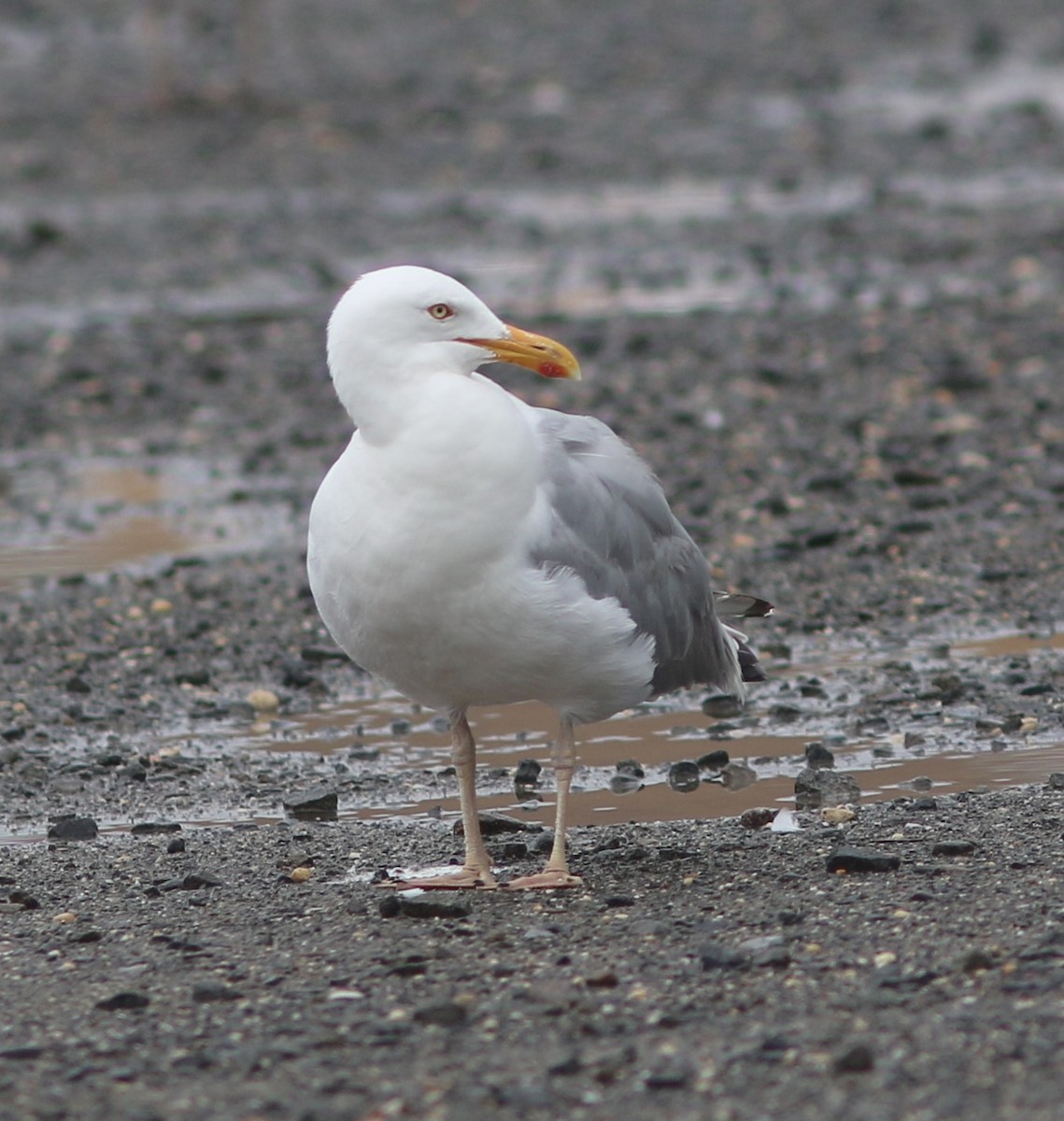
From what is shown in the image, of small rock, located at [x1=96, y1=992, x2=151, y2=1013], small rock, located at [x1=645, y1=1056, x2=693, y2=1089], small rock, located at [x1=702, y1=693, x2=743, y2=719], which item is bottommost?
small rock, located at [x1=645, y1=1056, x2=693, y2=1089]

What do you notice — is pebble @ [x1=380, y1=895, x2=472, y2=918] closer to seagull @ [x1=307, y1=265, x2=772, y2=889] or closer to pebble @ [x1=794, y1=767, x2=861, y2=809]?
seagull @ [x1=307, y1=265, x2=772, y2=889]

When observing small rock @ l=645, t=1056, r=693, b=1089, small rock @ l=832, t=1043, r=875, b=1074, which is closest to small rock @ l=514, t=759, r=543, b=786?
small rock @ l=645, t=1056, r=693, b=1089

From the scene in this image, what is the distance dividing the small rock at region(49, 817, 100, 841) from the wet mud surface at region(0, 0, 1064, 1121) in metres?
0.01

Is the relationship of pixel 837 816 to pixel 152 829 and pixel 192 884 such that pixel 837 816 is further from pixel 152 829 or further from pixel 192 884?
pixel 152 829

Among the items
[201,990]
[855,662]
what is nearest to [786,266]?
[855,662]

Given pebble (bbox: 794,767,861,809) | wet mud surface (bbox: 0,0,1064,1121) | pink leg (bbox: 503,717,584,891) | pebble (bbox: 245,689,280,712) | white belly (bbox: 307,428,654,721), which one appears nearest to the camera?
wet mud surface (bbox: 0,0,1064,1121)

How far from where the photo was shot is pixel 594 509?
584 centimetres

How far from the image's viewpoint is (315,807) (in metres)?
6.81

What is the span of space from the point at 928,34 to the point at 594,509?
2253 cm

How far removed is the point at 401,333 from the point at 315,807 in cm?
188

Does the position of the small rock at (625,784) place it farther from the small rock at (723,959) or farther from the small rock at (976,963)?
the small rock at (976,963)

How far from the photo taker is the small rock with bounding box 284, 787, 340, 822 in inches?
267

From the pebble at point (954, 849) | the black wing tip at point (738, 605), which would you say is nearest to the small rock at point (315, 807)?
the black wing tip at point (738, 605)

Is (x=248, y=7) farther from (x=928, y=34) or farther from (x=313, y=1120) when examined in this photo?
(x=313, y=1120)
